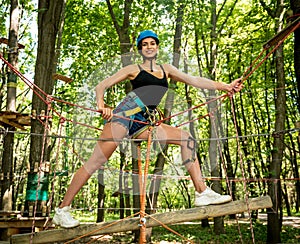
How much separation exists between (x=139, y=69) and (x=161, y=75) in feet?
0.62

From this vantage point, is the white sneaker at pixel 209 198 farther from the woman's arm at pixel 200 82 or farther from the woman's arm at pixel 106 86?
the woman's arm at pixel 106 86

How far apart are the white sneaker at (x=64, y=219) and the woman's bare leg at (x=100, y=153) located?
0.13 ft

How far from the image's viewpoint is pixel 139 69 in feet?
9.32

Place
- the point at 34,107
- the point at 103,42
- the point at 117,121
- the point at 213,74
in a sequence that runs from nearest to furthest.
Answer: the point at 117,121 < the point at 34,107 < the point at 213,74 < the point at 103,42

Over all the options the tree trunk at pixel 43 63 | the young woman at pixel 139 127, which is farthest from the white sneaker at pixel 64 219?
the tree trunk at pixel 43 63

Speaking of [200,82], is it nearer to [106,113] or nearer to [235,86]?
[235,86]

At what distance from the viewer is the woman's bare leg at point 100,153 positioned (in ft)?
9.13

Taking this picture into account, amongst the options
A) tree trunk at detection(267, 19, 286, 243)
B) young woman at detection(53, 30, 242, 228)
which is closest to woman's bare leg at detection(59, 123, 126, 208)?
young woman at detection(53, 30, 242, 228)

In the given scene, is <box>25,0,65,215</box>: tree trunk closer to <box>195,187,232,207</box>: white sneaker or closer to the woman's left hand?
<box>195,187,232,207</box>: white sneaker

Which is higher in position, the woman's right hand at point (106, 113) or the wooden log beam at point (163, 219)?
the woman's right hand at point (106, 113)

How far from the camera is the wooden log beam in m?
2.83

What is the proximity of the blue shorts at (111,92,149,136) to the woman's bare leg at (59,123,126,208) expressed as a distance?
2.5 inches

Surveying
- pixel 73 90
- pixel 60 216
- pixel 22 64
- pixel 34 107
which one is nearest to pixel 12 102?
pixel 34 107

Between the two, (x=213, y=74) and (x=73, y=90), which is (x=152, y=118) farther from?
(x=73, y=90)
